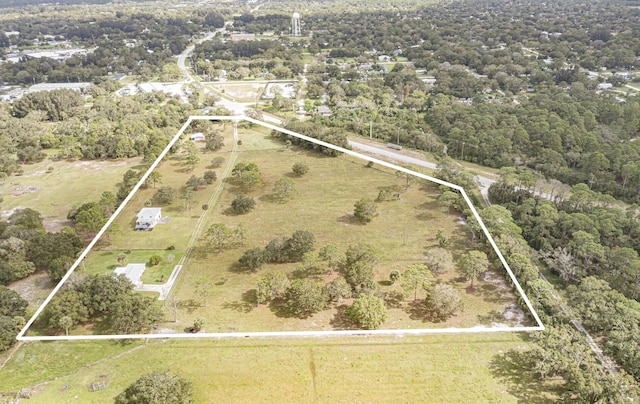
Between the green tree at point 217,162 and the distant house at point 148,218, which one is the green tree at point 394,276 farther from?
Result: the green tree at point 217,162

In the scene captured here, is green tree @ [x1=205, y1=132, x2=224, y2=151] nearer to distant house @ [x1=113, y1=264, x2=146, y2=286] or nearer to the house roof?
the house roof

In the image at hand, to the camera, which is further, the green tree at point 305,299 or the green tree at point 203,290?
the green tree at point 305,299

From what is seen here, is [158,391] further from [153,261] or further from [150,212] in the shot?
[150,212]

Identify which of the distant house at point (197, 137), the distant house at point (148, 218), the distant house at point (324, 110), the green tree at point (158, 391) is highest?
the distant house at point (148, 218)

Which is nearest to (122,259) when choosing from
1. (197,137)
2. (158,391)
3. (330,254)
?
(158,391)

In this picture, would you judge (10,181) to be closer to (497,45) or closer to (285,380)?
(285,380)

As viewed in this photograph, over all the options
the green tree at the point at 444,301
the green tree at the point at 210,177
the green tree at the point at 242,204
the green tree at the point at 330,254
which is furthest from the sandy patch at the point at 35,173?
the green tree at the point at 444,301
